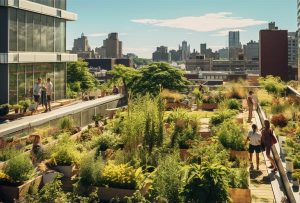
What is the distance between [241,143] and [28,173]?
6.56 meters

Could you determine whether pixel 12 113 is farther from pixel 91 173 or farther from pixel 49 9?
pixel 91 173

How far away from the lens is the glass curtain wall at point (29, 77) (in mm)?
24250

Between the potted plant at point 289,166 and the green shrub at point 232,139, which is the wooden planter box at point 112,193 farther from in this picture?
the potted plant at point 289,166

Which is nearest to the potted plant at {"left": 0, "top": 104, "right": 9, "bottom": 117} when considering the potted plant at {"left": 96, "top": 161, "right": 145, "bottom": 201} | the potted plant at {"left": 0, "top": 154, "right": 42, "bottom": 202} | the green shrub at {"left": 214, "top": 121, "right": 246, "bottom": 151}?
the potted plant at {"left": 0, "top": 154, "right": 42, "bottom": 202}

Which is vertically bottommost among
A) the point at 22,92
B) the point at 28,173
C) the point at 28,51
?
the point at 28,173

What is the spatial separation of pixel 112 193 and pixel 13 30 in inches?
683

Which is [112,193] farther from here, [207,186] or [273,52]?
[273,52]

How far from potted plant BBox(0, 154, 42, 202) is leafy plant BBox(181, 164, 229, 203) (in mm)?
4392

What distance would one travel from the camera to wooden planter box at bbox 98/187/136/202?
9648 mm

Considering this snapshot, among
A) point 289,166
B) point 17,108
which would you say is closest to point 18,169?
point 289,166

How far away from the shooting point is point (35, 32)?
26.7 meters

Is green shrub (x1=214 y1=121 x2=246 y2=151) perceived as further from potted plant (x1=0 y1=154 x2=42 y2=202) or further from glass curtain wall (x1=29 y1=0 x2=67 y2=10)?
glass curtain wall (x1=29 y1=0 x2=67 y2=10)

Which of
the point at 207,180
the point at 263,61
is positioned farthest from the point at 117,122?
the point at 263,61

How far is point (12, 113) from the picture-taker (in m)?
21.5
